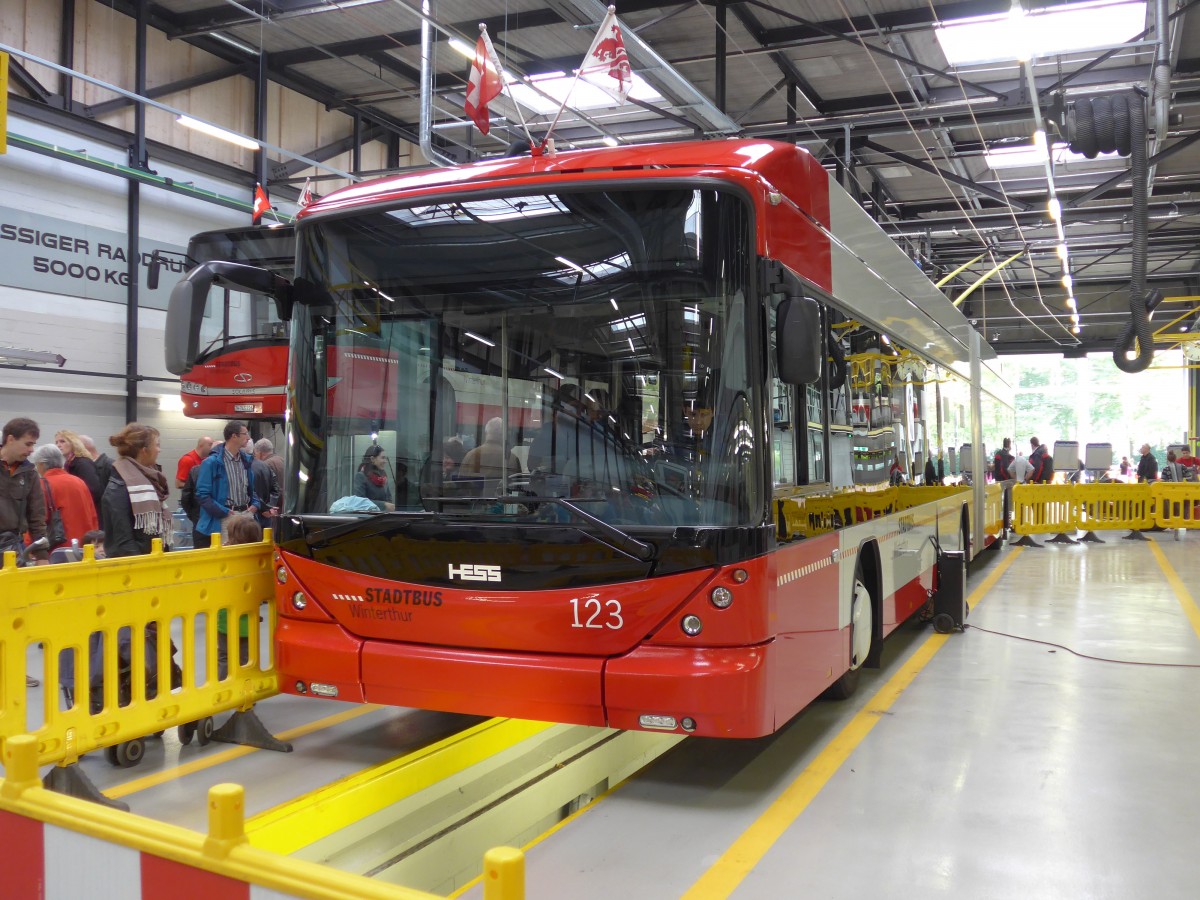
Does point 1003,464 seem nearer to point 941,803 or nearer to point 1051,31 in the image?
point 1051,31

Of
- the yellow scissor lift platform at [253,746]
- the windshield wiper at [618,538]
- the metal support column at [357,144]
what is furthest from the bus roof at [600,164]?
the metal support column at [357,144]

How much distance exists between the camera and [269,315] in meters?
14.4

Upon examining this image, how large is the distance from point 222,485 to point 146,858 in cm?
638

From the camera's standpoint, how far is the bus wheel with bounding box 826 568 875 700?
6.33m

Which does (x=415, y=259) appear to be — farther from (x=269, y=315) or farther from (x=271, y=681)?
(x=269, y=315)

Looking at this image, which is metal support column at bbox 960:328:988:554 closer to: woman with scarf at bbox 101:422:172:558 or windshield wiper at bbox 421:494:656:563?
windshield wiper at bbox 421:494:656:563

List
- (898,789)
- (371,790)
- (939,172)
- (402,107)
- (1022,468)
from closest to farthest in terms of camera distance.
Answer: (371,790) → (898,789) → (939,172) → (402,107) → (1022,468)

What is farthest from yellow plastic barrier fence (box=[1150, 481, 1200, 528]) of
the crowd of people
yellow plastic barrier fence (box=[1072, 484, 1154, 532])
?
the crowd of people

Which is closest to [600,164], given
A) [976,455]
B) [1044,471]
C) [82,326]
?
[976,455]

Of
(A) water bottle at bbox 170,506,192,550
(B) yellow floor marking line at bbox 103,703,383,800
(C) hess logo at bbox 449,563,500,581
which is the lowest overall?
(B) yellow floor marking line at bbox 103,703,383,800

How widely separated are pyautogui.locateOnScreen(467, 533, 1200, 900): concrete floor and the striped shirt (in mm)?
4380

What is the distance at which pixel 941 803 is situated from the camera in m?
4.79

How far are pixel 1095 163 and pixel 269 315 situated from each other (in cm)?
1549

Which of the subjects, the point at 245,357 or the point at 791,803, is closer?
the point at 791,803
